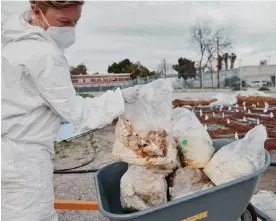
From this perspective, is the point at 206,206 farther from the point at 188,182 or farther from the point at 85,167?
the point at 85,167

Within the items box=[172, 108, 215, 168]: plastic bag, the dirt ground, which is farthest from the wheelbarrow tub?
the dirt ground

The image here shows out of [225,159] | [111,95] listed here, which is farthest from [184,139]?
[111,95]

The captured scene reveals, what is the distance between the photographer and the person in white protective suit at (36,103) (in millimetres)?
1724

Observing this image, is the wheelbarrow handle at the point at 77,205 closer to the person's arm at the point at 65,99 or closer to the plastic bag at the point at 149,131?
the plastic bag at the point at 149,131

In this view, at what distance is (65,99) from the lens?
175 cm

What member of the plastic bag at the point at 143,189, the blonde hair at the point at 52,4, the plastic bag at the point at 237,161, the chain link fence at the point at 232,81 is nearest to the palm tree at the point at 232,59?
the chain link fence at the point at 232,81

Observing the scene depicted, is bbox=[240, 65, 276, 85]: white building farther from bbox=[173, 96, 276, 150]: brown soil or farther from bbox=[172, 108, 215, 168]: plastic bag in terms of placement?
bbox=[172, 108, 215, 168]: plastic bag

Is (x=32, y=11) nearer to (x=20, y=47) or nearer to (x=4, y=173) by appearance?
(x=20, y=47)

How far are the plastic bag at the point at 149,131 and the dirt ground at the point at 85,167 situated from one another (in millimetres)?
1819

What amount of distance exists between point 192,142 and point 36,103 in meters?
0.98

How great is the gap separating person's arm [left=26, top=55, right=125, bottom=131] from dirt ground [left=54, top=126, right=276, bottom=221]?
207cm

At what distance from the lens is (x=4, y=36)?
69.7 inches

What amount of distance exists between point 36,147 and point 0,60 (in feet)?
1.57

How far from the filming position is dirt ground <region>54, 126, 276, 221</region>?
378 cm
